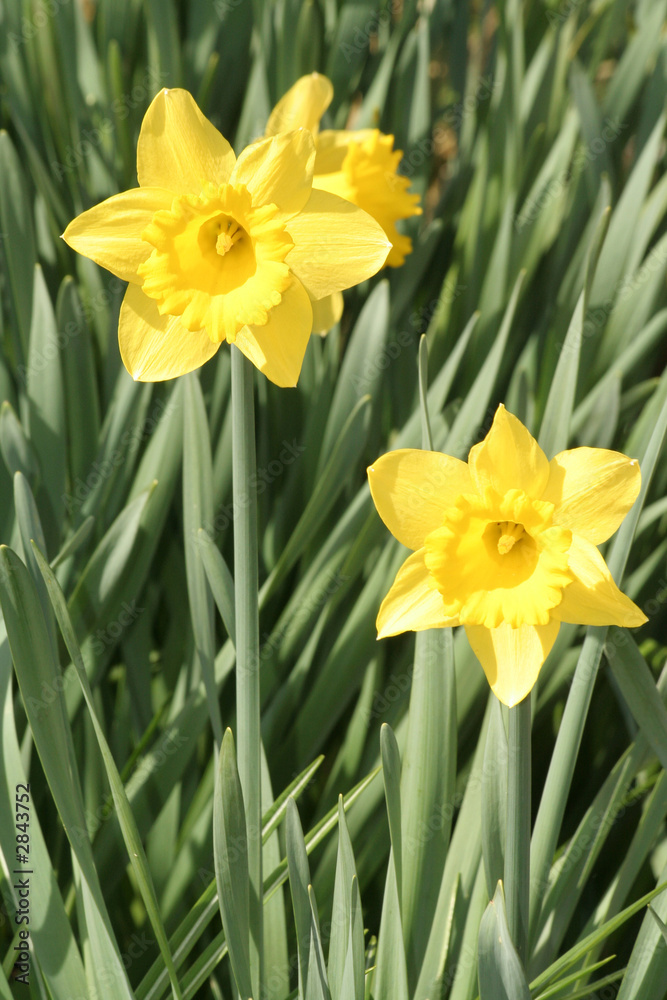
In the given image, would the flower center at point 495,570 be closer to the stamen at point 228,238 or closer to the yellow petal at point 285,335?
Result: the yellow petal at point 285,335

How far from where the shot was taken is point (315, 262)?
0.58 m

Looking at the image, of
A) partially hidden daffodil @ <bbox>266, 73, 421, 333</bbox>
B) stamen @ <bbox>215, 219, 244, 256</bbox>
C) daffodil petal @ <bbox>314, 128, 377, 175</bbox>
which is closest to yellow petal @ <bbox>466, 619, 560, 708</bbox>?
stamen @ <bbox>215, 219, 244, 256</bbox>

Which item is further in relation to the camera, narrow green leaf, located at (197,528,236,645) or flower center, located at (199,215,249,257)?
narrow green leaf, located at (197,528,236,645)

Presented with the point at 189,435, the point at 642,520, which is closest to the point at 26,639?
the point at 189,435

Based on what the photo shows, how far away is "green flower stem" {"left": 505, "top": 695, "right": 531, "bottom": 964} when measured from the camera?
55 centimetres

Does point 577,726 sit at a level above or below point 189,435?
below

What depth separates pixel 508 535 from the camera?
61 centimetres

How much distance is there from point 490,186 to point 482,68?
2.17 ft

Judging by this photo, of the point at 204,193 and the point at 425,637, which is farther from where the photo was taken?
the point at 425,637

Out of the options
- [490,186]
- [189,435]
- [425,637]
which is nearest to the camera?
[425,637]

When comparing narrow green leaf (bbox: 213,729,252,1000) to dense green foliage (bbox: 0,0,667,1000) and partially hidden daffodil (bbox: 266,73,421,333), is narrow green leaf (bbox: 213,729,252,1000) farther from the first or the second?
partially hidden daffodil (bbox: 266,73,421,333)

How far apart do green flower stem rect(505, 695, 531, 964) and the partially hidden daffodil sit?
54 cm

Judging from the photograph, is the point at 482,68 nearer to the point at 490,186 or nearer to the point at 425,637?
the point at 490,186

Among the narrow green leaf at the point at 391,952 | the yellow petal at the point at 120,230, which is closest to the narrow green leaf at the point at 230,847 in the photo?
the narrow green leaf at the point at 391,952
